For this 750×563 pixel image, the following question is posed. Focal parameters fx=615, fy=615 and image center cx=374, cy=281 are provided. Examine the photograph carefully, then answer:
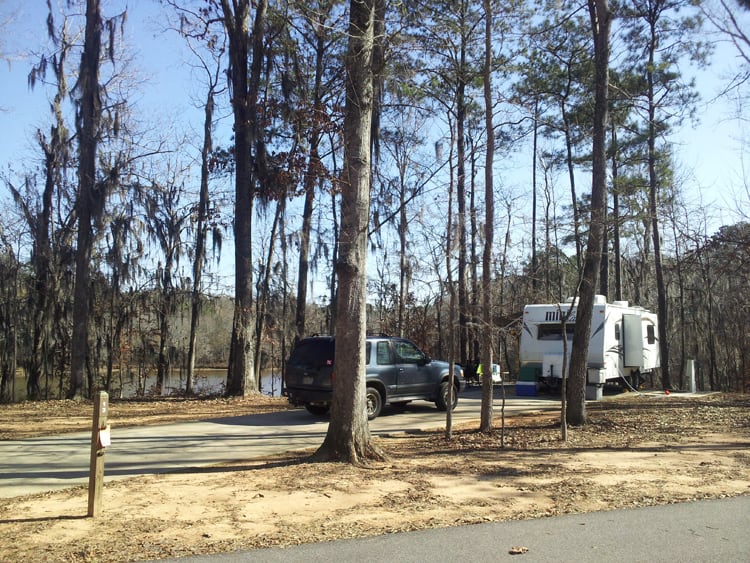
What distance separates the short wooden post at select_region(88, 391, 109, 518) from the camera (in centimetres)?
566

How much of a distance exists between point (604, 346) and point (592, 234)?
674cm

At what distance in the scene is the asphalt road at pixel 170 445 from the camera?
7.72 meters

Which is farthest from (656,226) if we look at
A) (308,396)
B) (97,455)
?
(97,455)

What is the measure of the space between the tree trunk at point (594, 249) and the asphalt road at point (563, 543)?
5609mm

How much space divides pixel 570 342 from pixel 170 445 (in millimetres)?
11660

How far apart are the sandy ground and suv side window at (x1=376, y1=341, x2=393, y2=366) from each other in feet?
8.10

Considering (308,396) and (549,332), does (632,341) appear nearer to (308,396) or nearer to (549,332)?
(549,332)

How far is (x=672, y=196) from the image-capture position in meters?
26.0

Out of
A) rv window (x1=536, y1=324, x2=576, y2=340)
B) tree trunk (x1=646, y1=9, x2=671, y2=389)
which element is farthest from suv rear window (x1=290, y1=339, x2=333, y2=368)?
tree trunk (x1=646, y1=9, x2=671, y2=389)

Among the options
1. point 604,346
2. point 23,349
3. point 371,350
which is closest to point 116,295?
point 23,349

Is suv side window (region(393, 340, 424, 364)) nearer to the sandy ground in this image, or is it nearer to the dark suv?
the dark suv

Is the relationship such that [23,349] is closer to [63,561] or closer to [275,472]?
[275,472]

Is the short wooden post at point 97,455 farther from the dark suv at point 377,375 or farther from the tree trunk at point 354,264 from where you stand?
the dark suv at point 377,375

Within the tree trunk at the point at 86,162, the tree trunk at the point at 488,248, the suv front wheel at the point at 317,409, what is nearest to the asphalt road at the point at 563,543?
the tree trunk at the point at 488,248
